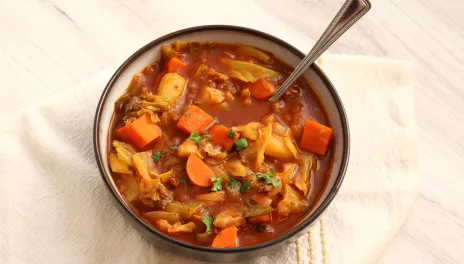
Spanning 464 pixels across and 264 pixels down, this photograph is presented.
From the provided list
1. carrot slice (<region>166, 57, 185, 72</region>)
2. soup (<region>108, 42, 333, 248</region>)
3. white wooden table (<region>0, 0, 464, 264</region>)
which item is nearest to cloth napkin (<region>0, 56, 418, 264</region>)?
white wooden table (<region>0, 0, 464, 264</region>)

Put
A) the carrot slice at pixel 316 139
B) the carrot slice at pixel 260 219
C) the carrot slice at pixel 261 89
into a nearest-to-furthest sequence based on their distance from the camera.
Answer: the carrot slice at pixel 260 219
the carrot slice at pixel 316 139
the carrot slice at pixel 261 89

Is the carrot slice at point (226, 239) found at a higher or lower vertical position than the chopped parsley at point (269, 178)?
lower

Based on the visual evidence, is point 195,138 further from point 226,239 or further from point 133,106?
point 226,239

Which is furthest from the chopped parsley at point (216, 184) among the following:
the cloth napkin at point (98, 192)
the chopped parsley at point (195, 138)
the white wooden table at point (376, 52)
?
the white wooden table at point (376, 52)

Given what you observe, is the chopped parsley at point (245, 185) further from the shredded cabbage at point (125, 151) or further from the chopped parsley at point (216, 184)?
the shredded cabbage at point (125, 151)

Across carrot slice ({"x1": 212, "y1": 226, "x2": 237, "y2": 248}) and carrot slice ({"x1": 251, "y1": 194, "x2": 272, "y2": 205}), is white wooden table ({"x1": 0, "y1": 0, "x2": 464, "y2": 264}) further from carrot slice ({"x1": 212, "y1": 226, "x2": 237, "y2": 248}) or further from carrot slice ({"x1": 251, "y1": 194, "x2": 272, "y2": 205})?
carrot slice ({"x1": 212, "y1": 226, "x2": 237, "y2": 248})

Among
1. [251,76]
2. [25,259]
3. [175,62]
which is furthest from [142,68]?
[25,259]

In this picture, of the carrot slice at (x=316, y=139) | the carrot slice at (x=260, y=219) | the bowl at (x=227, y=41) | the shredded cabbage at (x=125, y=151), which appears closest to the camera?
the bowl at (x=227, y=41)

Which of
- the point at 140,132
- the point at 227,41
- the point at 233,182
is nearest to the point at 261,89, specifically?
the point at 227,41
